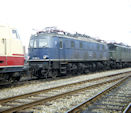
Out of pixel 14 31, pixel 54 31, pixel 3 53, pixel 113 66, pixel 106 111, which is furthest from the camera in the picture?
pixel 113 66

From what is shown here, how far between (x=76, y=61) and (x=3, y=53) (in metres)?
8.84

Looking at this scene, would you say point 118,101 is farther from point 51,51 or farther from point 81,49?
point 81,49

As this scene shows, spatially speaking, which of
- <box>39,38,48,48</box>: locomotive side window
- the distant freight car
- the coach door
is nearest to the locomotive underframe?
the coach door

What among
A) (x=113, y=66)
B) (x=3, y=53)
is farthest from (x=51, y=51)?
(x=113, y=66)

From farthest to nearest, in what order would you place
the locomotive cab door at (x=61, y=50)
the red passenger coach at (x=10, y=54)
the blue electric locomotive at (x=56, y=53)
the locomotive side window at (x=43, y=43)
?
1. the locomotive cab door at (x=61, y=50)
2. the locomotive side window at (x=43, y=43)
3. the blue electric locomotive at (x=56, y=53)
4. the red passenger coach at (x=10, y=54)

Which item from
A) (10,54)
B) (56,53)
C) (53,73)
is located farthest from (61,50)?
(10,54)

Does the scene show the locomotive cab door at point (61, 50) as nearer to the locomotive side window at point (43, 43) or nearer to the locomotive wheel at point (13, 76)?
the locomotive side window at point (43, 43)

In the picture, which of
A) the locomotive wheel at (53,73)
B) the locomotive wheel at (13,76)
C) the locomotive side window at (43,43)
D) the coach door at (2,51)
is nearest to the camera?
the coach door at (2,51)

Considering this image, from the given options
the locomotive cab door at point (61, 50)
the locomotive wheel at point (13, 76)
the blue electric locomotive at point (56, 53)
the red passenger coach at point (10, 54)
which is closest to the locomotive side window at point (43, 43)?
the blue electric locomotive at point (56, 53)

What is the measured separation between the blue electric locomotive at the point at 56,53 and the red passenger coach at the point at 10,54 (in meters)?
3.25

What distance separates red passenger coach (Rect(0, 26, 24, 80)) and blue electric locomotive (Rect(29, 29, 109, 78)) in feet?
10.6

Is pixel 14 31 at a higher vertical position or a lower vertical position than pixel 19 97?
higher

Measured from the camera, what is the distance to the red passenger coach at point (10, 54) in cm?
935

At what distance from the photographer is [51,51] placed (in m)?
14.1
